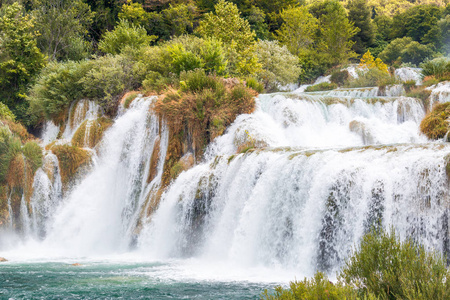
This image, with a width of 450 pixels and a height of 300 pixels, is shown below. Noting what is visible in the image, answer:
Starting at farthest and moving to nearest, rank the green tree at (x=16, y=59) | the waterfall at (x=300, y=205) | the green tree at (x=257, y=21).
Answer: the green tree at (x=257, y=21) < the green tree at (x=16, y=59) < the waterfall at (x=300, y=205)

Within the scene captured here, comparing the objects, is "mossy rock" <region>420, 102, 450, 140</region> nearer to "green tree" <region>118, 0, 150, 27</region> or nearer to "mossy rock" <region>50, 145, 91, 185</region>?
"mossy rock" <region>50, 145, 91, 185</region>

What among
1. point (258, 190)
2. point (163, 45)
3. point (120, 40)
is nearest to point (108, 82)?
point (163, 45)

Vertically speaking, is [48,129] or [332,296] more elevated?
[48,129]

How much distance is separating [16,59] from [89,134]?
10129mm

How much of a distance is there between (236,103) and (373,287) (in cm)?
1281

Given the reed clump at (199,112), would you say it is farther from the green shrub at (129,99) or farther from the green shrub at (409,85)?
A: the green shrub at (409,85)

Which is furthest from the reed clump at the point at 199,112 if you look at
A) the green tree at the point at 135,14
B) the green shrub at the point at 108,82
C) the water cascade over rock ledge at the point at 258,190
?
the green tree at the point at 135,14

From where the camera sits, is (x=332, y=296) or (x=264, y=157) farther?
(x=264, y=157)

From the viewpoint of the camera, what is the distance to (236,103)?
57.6 ft

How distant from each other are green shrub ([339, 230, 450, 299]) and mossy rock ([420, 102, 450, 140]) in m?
9.21

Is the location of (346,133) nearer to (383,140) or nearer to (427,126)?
(383,140)

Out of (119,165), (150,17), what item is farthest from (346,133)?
(150,17)

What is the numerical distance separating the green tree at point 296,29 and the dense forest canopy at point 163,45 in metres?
0.09

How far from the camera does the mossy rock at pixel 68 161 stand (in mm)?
17750
